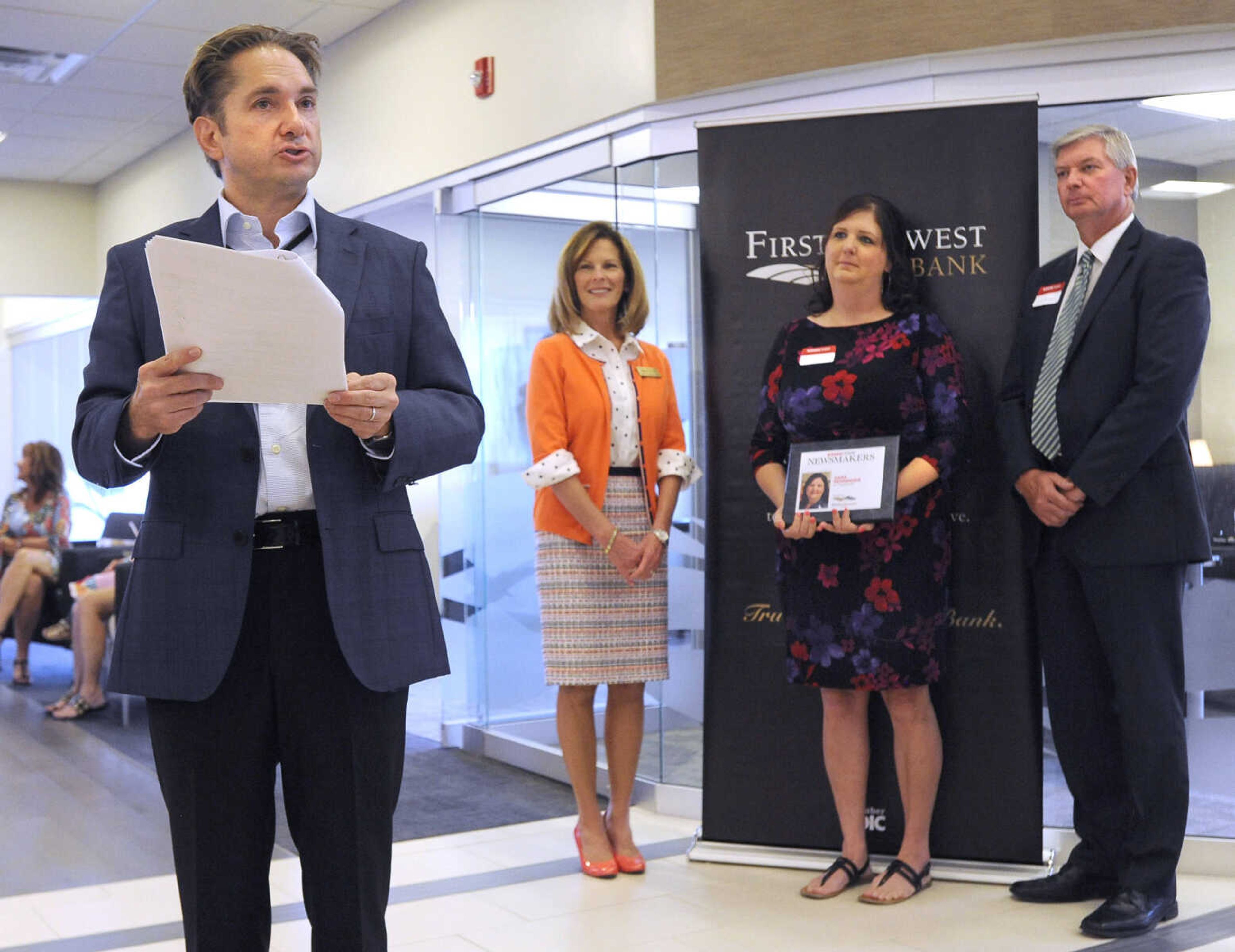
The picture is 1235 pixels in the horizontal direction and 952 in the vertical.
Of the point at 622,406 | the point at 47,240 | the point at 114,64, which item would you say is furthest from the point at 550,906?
the point at 47,240

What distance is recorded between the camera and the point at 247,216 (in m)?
1.83

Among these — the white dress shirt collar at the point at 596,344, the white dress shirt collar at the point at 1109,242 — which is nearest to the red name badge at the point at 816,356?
the white dress shirt collar at the point at 596,344

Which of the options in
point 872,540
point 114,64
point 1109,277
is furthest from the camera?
point 114,64

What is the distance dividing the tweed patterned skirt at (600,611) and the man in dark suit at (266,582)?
73.0 inches

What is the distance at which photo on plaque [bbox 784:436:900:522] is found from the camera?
323 centimetres

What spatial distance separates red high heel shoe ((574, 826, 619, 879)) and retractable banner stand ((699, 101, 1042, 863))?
299 mm

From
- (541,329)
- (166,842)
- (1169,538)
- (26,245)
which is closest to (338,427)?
(1169,538)

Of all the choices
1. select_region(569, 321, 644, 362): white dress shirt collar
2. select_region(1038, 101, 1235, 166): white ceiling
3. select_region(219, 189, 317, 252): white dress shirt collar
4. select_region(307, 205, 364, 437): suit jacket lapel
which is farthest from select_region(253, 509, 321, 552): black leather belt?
select_region(1038, 101, 1235, 166): white ceiling

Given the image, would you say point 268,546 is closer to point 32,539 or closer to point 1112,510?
point 1112,510

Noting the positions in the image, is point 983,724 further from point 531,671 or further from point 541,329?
point 541,329

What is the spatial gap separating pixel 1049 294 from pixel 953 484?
554 millimetres

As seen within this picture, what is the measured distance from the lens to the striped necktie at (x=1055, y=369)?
327cm

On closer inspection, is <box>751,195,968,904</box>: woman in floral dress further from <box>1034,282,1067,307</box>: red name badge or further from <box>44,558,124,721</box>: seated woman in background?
<box>44,558,124,721</box>: seated woman in background

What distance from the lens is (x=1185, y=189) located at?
3.67 metres
